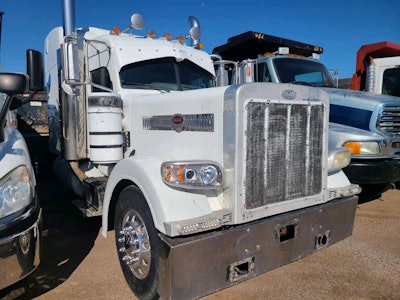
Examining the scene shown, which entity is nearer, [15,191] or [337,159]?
[15,191]

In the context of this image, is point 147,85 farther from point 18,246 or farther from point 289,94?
point 18,246

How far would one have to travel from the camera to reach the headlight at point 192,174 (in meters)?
2.29

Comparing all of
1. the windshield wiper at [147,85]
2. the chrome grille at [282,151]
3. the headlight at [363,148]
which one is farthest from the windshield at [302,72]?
the chrome grille at [282,151]

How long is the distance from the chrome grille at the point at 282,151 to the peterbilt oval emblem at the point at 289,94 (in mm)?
58

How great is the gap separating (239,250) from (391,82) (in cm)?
683

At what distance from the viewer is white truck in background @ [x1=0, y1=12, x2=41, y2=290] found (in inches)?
84.9

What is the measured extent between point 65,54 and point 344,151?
2.88 m

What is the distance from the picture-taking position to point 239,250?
7.72 feet

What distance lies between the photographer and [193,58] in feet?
14.3

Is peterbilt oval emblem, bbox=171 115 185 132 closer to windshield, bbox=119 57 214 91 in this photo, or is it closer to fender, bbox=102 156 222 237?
fender, bbox=102 156 222 237

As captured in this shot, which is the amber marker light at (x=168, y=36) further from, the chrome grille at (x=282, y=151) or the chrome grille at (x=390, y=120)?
the chrome grille at (x=390, y=120)

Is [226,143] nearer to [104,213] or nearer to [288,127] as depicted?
[288,127]

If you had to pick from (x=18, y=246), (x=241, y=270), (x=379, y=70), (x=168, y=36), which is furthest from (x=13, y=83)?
(x=379, y=70)

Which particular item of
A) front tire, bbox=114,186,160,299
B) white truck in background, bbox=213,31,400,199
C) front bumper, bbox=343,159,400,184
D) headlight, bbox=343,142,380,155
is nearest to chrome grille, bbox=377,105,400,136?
white truck in background, bbox=213,31,400,199
